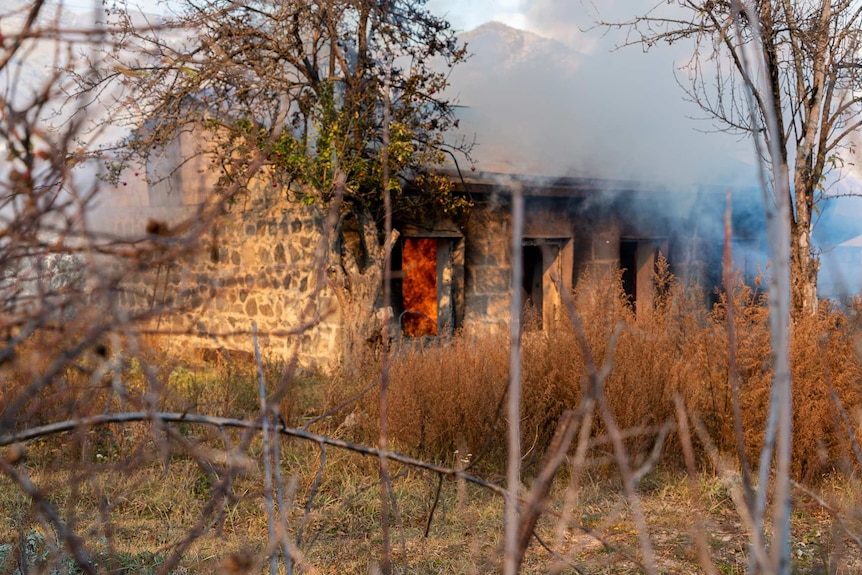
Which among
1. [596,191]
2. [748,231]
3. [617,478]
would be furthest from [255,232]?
[748,231]

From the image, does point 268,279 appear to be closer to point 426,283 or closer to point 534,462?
point 426,283

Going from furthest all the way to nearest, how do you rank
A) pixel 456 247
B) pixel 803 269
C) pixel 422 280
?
pixel 422 280 < pixel 456 247 < pixel 803 269

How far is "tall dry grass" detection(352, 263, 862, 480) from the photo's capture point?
17.2 ft

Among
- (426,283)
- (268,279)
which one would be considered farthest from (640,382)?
(426,283)

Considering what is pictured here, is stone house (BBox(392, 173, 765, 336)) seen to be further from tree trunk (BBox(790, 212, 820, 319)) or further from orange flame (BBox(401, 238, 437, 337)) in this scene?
tree trunk (BBox(790, 212, 820, 319))

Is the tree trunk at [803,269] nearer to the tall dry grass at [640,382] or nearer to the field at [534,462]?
the tall dry grass at [640,382]

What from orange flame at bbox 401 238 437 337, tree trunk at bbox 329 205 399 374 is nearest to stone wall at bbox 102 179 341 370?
tree trunk at bbox 329 205 399 374

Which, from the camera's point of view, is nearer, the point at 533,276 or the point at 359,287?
the point at 359,287

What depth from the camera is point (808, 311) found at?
236 inches

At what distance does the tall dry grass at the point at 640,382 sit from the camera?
5.25 m

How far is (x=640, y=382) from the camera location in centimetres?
552

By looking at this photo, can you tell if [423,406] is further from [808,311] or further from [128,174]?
[128,174]

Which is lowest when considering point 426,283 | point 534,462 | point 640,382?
point 534,462

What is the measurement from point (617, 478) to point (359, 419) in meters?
1.97
